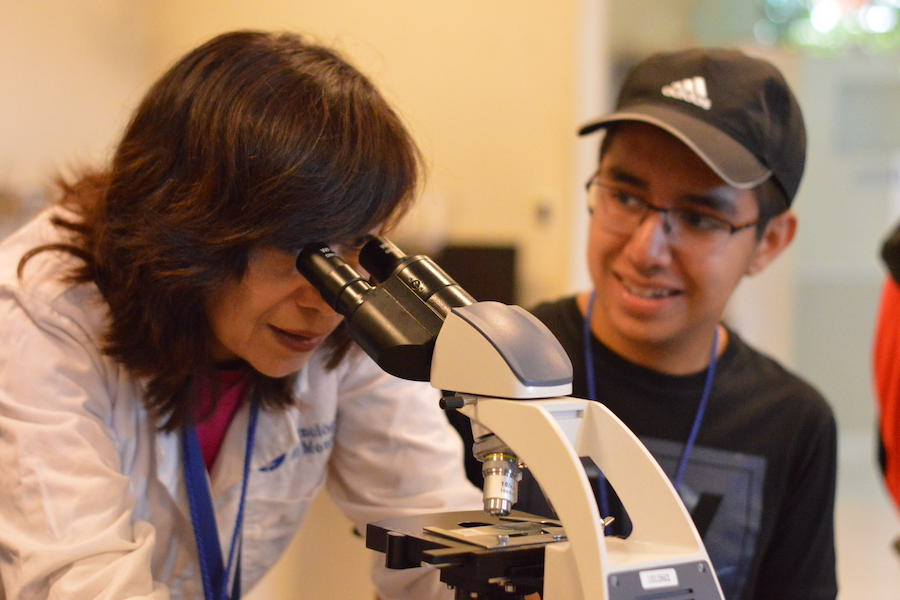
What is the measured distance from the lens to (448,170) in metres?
3.70

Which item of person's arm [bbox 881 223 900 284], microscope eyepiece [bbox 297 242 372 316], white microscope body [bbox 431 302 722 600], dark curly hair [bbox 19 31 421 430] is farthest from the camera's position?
person's arm [bbox 881 223 900 284]

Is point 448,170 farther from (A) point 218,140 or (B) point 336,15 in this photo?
(A) point 218,140

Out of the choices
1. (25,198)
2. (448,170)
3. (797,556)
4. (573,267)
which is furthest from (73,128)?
(797,556)

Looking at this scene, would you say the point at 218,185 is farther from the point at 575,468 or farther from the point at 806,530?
the point at 806,530

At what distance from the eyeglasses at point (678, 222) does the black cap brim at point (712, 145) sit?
0.22ft

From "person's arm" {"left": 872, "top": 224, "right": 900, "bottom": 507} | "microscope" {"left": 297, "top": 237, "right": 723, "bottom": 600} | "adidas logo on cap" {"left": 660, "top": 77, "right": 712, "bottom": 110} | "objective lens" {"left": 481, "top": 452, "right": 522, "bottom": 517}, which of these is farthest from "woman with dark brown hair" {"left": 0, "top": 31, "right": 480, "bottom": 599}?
"person's arm" {"left": 872, "top": 224, "right": 900, "bottom": 507}

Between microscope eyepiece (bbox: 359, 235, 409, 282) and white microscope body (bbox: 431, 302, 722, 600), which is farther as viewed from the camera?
microscope eyepiece (bbox: 359, 235, 409, 282)

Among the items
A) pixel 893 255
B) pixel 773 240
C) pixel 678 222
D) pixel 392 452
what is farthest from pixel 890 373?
pixel 392 452

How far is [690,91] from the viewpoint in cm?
133

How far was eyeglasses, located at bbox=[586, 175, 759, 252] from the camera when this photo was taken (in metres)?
1.31

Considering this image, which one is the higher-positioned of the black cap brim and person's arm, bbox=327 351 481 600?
the black cap brim

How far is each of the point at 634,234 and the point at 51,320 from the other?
74 centimetres

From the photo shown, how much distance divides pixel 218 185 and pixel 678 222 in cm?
63

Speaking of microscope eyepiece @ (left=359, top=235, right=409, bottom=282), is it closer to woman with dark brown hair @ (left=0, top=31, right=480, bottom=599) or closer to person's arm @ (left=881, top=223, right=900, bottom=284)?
woman with dark brown hair @ (left=0, top=31, right=480, bottom=599)
